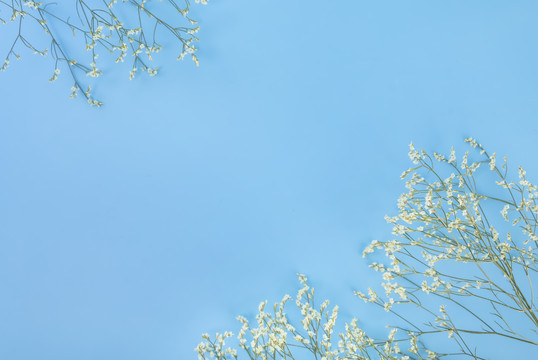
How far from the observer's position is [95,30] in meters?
2.23

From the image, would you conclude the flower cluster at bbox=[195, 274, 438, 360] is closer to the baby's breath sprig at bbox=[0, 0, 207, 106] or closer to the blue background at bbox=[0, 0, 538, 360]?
the blue background at bbox=[0, 0, 538, 360]

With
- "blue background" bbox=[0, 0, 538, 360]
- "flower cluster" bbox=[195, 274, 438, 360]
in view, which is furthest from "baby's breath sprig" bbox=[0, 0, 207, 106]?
"flower cluster" bbox=[195, 274, 438, 360]

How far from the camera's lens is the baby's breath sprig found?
225cm

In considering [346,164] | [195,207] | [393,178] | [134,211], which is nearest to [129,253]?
[134,211]

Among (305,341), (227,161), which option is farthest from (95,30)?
(305,341)

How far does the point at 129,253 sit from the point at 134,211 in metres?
0.22

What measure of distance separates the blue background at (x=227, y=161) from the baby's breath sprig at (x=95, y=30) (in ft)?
0.29

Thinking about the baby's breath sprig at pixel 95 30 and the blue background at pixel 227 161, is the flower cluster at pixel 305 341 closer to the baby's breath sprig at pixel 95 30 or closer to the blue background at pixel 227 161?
the blue background at pixel 227 161

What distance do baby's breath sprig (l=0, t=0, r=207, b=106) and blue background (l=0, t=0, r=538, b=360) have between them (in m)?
0.09

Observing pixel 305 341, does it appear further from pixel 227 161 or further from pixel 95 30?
pixel 95 30

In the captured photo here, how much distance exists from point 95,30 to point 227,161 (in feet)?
2.98

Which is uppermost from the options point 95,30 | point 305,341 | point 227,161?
point 95,30

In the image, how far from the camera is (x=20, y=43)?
7.66 ft

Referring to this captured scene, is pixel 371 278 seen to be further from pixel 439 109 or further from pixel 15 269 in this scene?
pixel 15 269
